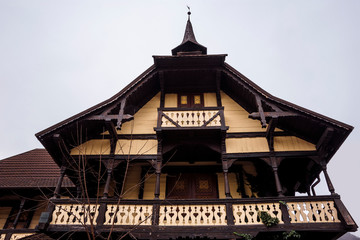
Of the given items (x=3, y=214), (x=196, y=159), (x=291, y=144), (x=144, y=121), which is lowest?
(x=3, y=214)

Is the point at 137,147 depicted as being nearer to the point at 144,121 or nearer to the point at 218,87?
the point at 144,121

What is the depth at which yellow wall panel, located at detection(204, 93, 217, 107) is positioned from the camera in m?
14.9

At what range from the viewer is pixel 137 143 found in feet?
43.1

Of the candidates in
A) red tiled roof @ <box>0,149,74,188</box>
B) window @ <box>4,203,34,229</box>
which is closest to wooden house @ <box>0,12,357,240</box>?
window @ <box>4,203,34,229</box>

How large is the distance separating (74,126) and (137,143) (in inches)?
119

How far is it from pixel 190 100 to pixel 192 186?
4770mm

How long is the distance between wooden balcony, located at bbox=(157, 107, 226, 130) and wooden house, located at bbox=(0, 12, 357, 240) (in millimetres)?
51

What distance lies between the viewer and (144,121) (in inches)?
552

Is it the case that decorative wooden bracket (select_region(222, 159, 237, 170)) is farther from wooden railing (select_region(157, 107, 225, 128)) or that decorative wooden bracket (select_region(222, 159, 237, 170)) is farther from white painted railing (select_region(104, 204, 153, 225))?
white painted railing (select_region(104, 204, 153, 225))

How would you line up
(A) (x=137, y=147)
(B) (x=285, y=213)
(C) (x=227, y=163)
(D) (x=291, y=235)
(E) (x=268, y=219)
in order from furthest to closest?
(A) (x=137, y=147)
(C) (x=227, y=163)
(B) (x=285, y=213)
(E) (x=268, y=219)
(D) (x=291, y=235)

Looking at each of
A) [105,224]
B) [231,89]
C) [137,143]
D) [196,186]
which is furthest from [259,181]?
[105,224]

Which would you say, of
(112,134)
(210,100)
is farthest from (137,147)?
(210,100)

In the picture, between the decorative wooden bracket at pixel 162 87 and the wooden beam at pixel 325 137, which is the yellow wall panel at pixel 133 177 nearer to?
the decorative wooden bracket at pixel 162 87

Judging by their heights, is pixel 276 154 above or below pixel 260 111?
below
